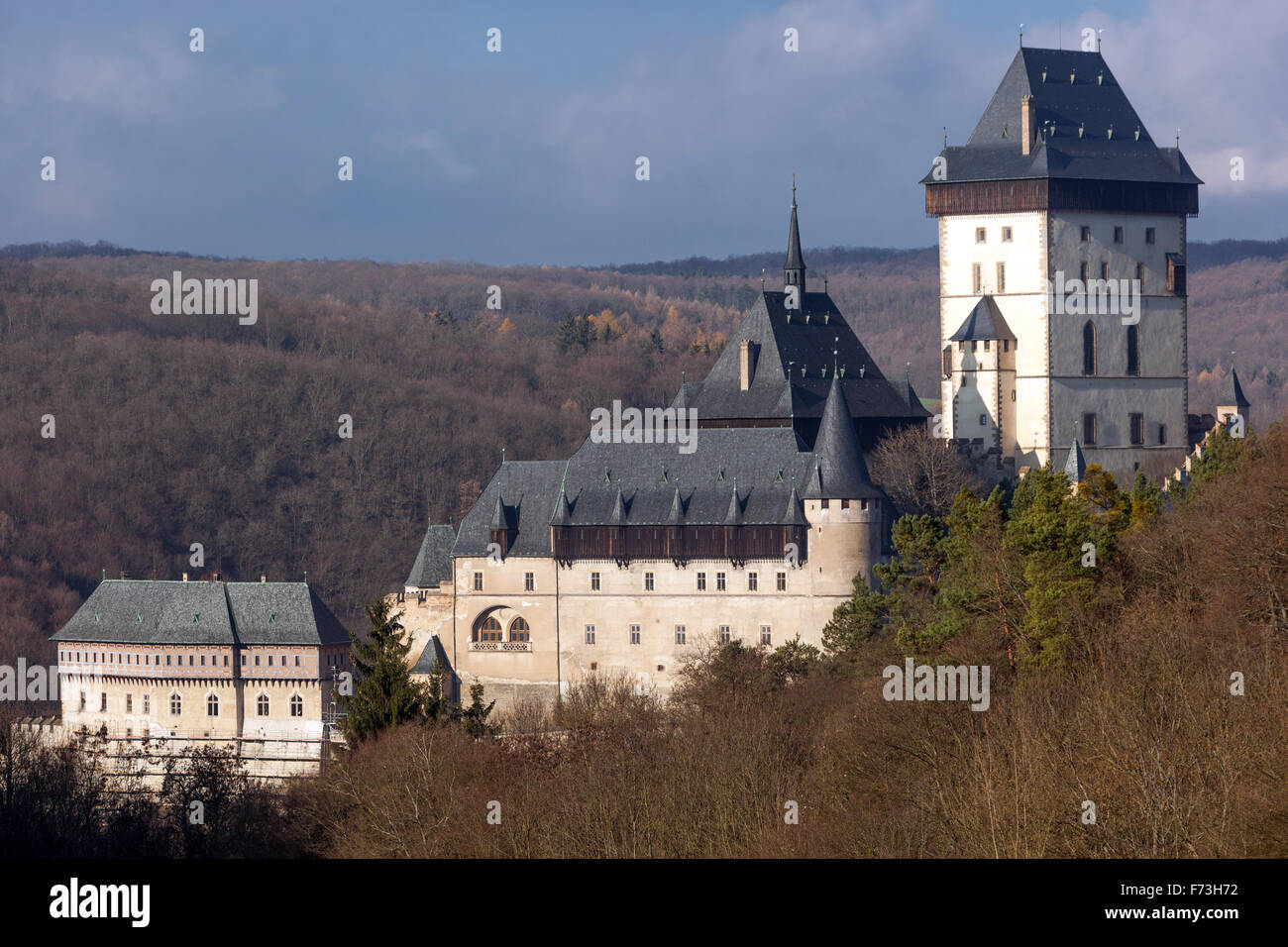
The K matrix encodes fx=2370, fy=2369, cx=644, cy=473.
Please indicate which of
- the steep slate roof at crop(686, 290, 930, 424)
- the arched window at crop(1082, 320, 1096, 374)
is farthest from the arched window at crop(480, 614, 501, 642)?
the arched window at crop(1082, 320, 1096, 374)

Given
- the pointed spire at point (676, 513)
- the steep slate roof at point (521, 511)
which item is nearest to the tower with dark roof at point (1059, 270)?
the pointed spire at point (676, 513)

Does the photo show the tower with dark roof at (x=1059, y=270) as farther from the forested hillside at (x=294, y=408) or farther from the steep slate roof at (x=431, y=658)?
the forested hillside at (x=294, y=408)

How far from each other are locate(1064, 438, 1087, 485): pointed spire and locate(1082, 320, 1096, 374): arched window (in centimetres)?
243

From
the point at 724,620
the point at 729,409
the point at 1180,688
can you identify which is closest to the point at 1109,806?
the point at 1180,688

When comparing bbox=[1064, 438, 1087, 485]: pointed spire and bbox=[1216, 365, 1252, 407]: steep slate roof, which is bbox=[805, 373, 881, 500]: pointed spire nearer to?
bbox=[1064, 438, 1087, 485]: pointed spire

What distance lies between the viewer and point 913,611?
4881cm

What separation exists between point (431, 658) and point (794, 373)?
13898 mm

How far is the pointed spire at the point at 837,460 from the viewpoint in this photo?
63094mm

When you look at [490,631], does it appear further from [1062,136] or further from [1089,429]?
[1062,136]

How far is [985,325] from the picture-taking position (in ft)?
243

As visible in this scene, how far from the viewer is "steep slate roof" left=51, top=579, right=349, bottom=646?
72.0 m

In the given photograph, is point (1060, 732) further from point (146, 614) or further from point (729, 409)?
point (146, 614)

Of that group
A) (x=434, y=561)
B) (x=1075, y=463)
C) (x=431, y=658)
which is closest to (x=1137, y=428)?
(x=1075, y=463)

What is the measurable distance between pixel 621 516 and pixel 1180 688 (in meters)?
37.0
